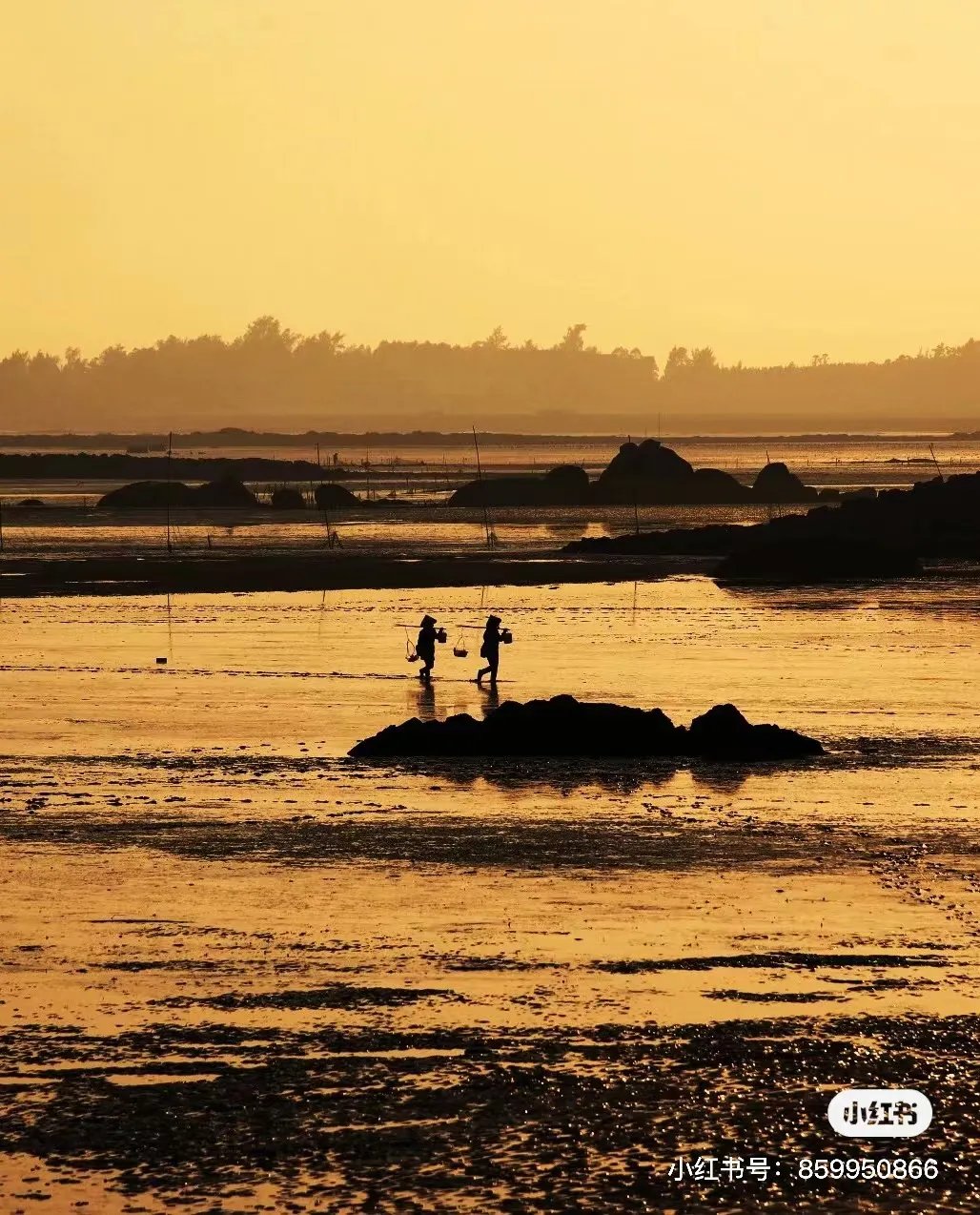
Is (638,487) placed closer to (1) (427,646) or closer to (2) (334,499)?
(2) (334,499)

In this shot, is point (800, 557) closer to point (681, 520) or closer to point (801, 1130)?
point (681, 520)

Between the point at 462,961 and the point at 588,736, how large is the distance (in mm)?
12297

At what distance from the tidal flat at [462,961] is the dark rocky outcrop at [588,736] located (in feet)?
2.46

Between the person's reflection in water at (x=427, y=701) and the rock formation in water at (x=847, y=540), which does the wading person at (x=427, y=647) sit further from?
the rock formation in water at (x=847, y=540)

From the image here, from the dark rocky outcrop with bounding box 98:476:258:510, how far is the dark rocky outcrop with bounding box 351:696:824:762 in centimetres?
10103

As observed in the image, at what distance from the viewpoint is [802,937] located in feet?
59.9

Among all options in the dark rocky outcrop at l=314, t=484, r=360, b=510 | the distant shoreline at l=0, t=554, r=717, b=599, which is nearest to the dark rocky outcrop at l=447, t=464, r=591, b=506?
the dark rocky outcrop at l=314, t=484, r=360, b=510

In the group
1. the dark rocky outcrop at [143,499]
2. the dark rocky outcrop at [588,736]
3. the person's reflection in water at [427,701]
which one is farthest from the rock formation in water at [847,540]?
the dark rocky outcrop at [143,499]

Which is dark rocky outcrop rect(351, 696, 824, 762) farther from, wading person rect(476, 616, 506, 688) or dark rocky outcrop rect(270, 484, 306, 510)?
dark rocky outcrop rect(270, 484, 306, 510)

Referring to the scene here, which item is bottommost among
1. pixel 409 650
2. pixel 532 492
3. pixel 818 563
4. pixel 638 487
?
pixel 409 650

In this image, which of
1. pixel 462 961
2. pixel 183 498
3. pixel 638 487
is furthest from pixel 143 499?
pixel 462 961

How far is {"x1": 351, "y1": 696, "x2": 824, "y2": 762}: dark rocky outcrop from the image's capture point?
29.1 m

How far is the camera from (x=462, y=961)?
17.4 metres

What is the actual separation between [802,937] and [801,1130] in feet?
16.1
